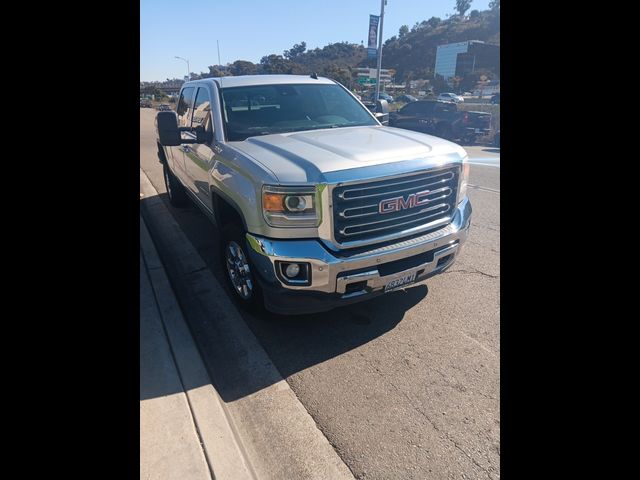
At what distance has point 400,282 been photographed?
10.0 ft

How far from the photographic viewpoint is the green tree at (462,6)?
9944cm

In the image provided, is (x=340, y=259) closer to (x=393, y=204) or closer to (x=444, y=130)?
(x=393, y=204)

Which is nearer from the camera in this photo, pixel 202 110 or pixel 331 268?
pixel 331 268

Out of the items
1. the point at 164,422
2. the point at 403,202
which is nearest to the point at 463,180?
the point at 403,202

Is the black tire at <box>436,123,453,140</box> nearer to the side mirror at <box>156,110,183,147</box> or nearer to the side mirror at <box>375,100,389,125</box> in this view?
the side mirror at <box>375,100,389,125</box>

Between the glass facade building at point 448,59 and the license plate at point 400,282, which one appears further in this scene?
the glass facade building at point 448,59

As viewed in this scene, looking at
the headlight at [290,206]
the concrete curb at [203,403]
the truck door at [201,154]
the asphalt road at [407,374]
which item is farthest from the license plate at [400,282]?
the truck door at [201,154]

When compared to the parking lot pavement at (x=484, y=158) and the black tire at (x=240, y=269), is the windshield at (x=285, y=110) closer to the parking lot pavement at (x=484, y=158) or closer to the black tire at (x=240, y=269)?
the black tire at (x=240, y=269)

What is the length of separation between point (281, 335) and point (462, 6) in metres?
121

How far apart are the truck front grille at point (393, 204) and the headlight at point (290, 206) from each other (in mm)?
160
